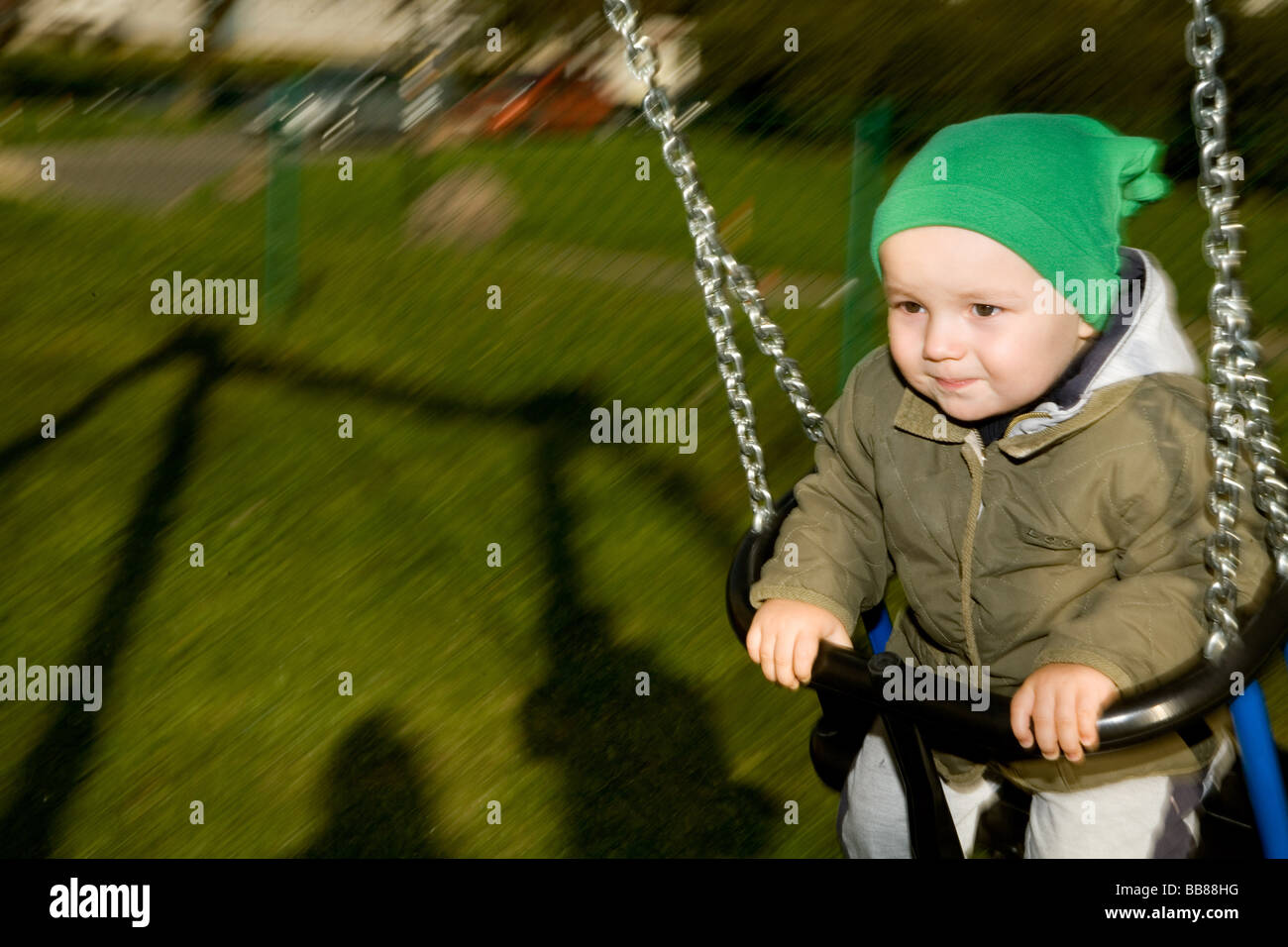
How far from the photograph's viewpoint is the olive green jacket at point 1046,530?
163cm

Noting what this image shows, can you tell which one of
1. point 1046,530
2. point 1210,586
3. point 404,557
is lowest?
point 1210,586

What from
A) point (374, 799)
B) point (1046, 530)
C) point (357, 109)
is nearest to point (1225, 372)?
point (1046, 530)

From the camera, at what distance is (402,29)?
340 inches

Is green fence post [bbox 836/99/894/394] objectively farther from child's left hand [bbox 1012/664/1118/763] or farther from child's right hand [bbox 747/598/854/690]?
child's left hand [bbox 1012/664/1118/763]

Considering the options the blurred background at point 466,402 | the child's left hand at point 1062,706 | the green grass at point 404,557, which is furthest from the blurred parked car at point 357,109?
the child's left hand at point 1062,706

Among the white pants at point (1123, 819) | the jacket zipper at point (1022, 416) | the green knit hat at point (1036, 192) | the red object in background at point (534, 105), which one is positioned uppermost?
the red object in background at point (534, 105)

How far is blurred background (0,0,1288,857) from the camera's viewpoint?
2.85 m

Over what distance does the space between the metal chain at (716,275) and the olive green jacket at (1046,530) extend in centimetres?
11

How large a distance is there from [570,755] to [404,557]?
0.96 meters

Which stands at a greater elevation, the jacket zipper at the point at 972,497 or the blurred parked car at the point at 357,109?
the blurred parked car at the point at 357,109

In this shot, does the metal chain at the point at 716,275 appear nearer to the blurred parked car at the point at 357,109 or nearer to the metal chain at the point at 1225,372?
the metal chain at the point at 1225,372

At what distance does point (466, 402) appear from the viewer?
4.55 m

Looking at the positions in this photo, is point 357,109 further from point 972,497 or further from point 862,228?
point 972,497

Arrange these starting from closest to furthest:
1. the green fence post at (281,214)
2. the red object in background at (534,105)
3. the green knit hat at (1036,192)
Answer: the green knit hat at (1036,192) < the green fence post at (281,214) < the red object in background at (534,105)
